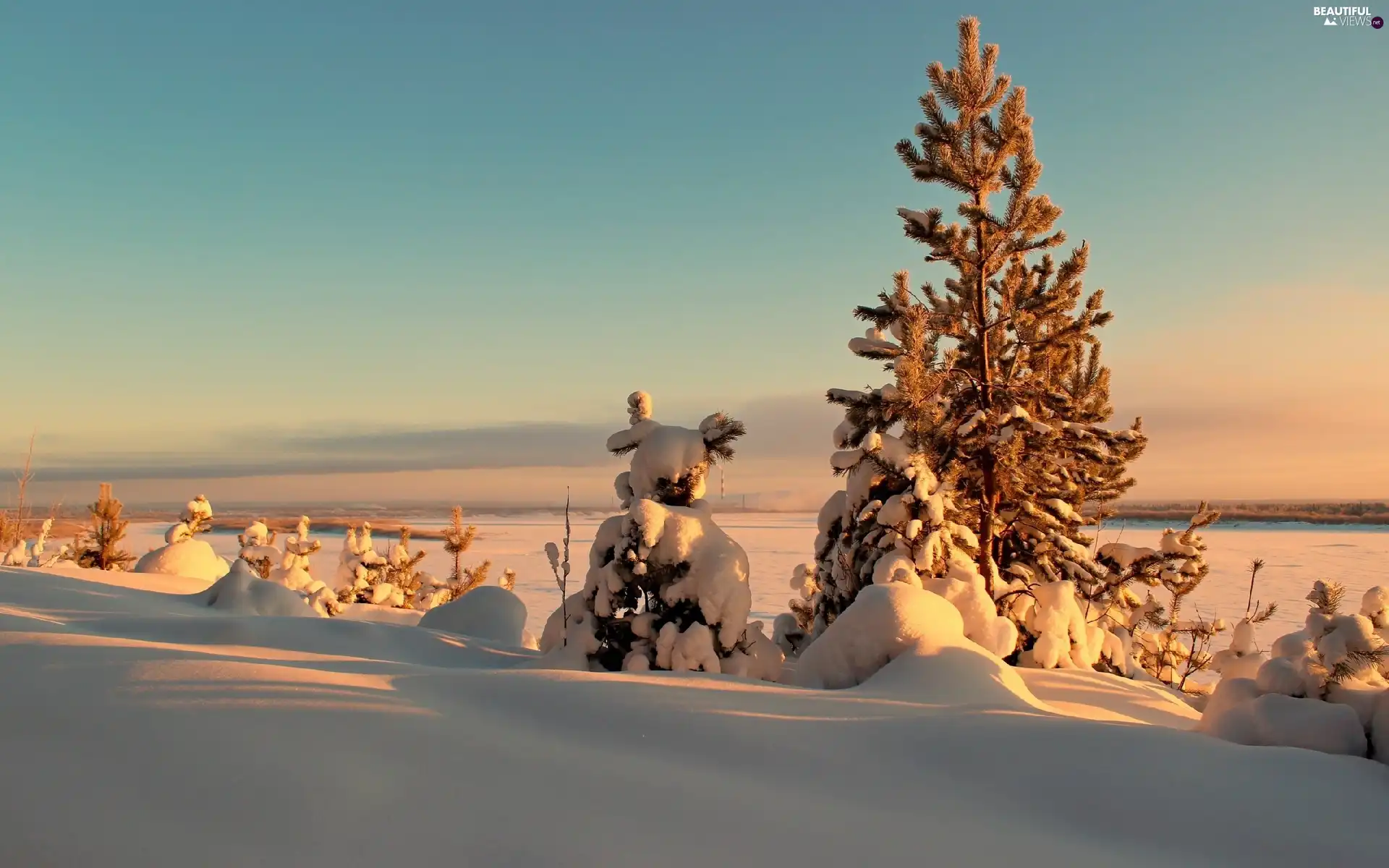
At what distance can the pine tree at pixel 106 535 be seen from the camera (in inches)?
734

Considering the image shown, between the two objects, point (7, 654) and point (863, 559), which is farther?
point (863, 559)

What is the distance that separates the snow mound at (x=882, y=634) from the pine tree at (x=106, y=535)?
1934 cm

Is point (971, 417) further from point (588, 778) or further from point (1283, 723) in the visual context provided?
point (588, 778)

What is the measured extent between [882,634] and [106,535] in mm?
20785

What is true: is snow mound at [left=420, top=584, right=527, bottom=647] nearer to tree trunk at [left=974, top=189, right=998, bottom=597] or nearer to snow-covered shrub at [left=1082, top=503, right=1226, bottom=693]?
tree trunk at [left=974, top=189, right=998, bottom=597]

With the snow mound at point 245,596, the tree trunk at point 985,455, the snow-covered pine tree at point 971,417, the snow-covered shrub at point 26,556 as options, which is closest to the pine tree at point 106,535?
the snow-covered shrub at point 26,556

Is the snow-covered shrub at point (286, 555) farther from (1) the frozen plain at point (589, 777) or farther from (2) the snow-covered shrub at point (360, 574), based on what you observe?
(1) the frozen plain at point (589, 777)

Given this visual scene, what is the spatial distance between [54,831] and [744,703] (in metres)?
3.24

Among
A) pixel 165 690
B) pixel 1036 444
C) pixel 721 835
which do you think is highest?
pixel 1036 444

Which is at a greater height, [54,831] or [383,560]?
[54,831]

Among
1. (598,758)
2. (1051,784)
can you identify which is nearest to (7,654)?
(598,758)

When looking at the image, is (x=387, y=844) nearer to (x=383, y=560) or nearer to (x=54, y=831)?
(x=54, y=831)

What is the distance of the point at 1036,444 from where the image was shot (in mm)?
9875

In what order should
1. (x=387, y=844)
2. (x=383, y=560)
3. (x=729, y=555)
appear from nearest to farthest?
(x=387, y=844), (x=729, y=555), (x=383, y=560)
